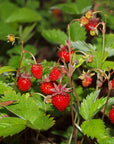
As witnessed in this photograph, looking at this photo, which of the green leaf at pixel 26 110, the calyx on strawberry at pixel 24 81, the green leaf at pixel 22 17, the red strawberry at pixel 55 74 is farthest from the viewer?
the green leaf at pixel 22 17

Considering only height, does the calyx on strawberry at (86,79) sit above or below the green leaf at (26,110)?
above

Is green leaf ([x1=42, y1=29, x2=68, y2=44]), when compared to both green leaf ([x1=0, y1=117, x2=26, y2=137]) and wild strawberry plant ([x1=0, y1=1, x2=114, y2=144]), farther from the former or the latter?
green leaf ([x1=0, y1=117, x2=26, y2=137])

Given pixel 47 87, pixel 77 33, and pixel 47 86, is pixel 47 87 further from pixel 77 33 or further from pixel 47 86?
pixel 77 33

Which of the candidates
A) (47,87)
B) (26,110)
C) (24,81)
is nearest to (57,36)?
(24,81)

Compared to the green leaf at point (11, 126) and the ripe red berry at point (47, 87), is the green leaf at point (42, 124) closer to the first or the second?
the green leaf at point (11, 126)

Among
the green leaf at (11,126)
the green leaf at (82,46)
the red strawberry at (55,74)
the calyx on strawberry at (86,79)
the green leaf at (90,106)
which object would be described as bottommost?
the green leaf at (11,126)

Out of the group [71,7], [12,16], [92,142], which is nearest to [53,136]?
[92,142]

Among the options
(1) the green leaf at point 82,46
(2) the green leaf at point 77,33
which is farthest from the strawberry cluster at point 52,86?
(2) the green leaf at point 77,33
